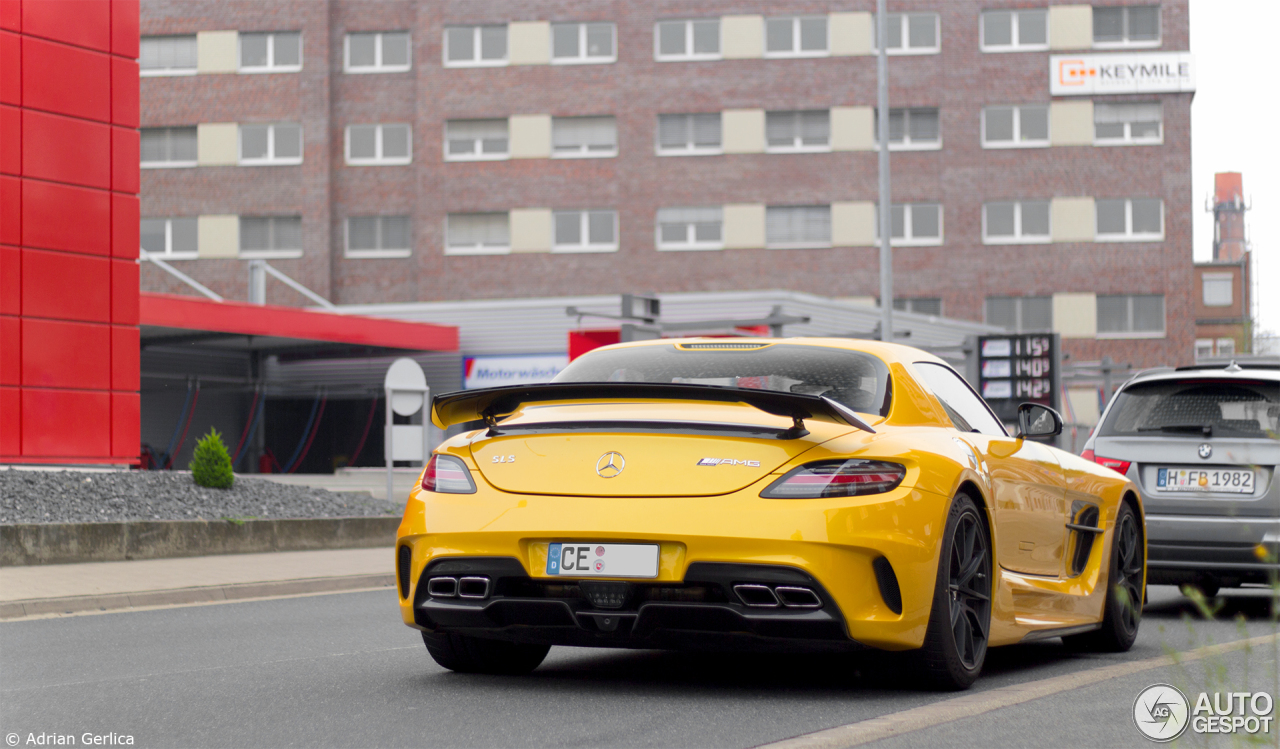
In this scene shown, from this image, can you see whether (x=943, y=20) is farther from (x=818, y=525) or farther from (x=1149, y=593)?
(x=818, y=525)

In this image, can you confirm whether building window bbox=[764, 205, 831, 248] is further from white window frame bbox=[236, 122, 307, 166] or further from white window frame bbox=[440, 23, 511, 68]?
white window frame bbox=[236, 122, 307, 166]

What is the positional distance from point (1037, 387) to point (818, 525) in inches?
896

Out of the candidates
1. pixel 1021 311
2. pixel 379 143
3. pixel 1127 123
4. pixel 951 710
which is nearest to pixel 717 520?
pixel 951 710

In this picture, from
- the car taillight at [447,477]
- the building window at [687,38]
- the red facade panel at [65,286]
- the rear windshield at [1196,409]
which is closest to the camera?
the car taillight at [447,477]

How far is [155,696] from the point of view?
20.6 ft

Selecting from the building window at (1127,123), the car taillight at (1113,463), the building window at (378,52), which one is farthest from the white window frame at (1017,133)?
the car taillight at (1113,463)

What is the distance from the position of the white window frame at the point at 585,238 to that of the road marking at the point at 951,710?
47.8 metres

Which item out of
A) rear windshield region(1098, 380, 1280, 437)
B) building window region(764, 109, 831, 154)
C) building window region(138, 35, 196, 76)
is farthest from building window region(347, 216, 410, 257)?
rear windshield region(1098, 380, 1280, 437)

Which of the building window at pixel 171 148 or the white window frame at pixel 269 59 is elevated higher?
the white window frame at pixel 269 59

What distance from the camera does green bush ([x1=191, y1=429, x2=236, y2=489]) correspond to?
18.3 metres

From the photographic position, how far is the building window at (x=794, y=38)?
54.5 m

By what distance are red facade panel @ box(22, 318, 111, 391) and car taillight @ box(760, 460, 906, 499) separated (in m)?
16.2

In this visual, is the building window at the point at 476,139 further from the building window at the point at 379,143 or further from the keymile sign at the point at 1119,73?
the keymile sign at the point at 1119,73

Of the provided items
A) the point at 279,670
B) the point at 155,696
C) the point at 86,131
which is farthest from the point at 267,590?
the point at 86,131
